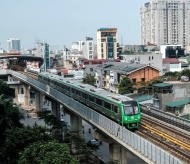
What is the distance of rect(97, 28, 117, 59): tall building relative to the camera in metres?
125

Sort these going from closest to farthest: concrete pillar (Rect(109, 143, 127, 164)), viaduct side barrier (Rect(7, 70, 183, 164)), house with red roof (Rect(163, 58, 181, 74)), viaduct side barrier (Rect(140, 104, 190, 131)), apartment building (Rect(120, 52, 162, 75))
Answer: viaduct side barrier (Rect(7, 70, 183, 164)) → viaduct side barrier (Rect(140, 104, 190, 131)) → concrete pillar (Rect(109, 143, 127, 164)) → apartment building (Rect(120, 52, 162, 75)) → house with red roof (Rect(163, 58, 181, 74))

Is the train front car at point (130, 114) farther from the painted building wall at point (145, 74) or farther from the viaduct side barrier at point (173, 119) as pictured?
the painted building wall at point (145, 74)

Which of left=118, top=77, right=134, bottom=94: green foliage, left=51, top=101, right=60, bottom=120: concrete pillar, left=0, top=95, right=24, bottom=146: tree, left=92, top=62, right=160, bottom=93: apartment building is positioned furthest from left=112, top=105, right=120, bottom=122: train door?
left=92, top=62, right=160, bottom=93: apartment building

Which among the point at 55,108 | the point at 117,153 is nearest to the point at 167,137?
the point at 117,153

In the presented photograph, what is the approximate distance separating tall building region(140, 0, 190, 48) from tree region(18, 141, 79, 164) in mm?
133204

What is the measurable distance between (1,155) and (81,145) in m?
6.92

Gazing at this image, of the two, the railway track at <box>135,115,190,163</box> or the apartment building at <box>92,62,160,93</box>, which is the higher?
the apartment building at <box>92,62,160,93</box>

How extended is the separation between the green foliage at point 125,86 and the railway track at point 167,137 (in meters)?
29.2

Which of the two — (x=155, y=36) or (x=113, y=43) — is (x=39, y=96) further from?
(x=155, y=36)

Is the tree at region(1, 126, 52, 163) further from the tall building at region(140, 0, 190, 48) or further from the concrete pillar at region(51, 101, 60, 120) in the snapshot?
the tall building at region(140, 0, 190, 48)

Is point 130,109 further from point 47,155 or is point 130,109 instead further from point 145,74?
point 145,74

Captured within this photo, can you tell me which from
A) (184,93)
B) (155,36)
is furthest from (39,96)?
(155,36)

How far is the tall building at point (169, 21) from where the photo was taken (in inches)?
5787

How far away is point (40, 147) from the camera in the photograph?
848 inches
